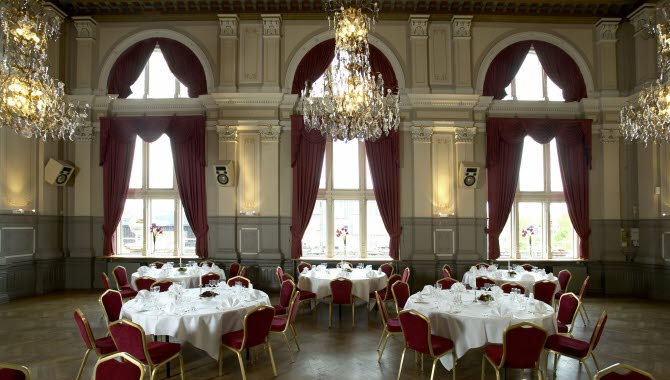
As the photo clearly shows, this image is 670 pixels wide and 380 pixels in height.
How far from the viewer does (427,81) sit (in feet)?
34.7

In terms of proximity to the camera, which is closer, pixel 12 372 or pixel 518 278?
pixel 12 372

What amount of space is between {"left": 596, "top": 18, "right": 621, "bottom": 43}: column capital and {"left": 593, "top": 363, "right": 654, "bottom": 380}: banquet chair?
9940mm

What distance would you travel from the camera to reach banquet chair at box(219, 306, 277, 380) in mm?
4949

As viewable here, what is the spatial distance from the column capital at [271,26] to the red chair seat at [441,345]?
313 inches

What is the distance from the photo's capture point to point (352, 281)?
313 inches

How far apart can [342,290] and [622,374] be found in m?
4.88

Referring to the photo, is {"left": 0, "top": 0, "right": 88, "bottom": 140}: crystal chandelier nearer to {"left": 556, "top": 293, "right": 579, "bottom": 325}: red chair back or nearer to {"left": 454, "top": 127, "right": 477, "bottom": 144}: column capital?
{"left": 556, "top": 293, "right": 579, "bottom": 325}: red chair back

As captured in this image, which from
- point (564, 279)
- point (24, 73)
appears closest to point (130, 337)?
point (24, 73)

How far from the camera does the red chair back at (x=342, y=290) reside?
24.9ft

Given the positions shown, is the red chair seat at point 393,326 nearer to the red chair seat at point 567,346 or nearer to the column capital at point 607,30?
the red chair seat at point 567,346

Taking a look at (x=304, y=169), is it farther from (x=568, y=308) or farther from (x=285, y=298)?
(x=568, y=308)

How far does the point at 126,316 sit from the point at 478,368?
4.14 meters

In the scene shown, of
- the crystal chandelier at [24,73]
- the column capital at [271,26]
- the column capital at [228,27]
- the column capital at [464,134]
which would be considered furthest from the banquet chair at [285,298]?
the column capital at [228,27]

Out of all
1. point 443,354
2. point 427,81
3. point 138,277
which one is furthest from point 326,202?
point 443,354
